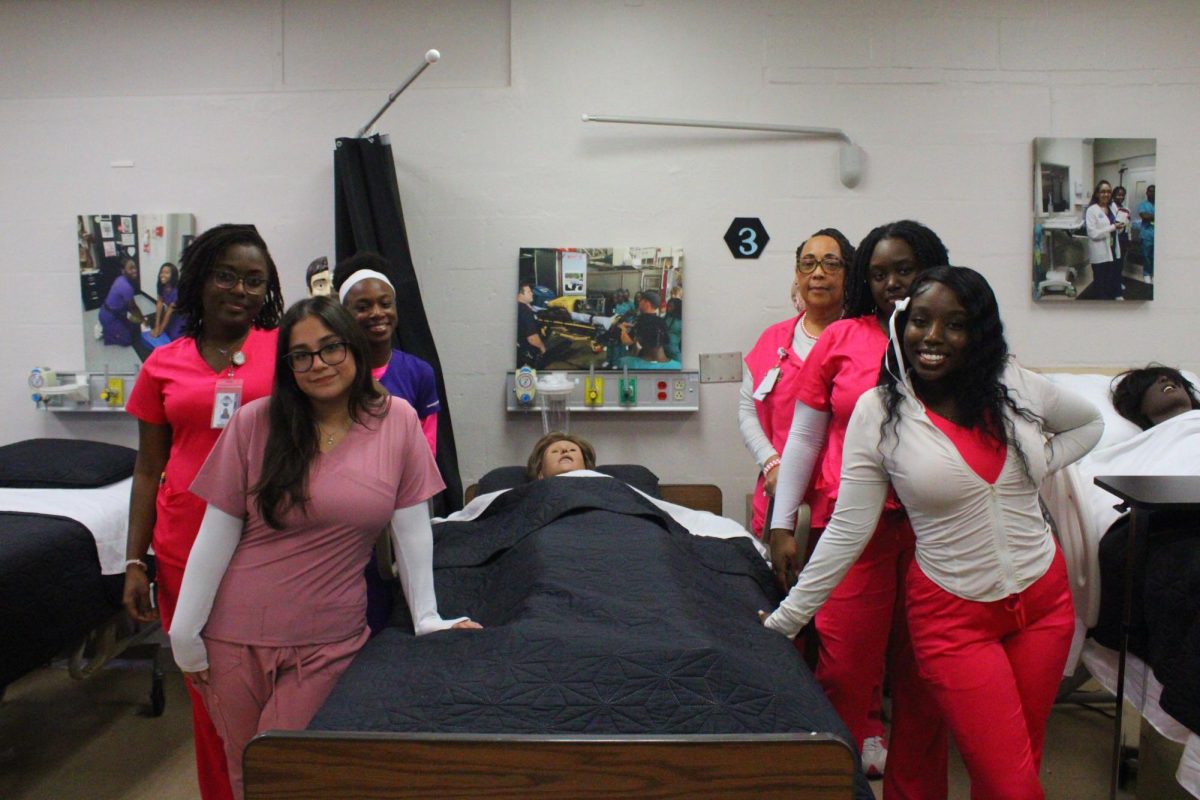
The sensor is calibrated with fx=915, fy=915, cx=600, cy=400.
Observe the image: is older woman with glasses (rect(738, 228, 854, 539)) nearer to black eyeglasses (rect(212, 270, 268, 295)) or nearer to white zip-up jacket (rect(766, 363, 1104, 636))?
white zip-up jacket (rect(766, 363, 1104, 636))

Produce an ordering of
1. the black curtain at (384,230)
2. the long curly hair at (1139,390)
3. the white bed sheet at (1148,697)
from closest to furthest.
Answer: the white bed sheet at (1148,697) → the long curly hair at (1139,390) → the black curtain at (384,230)

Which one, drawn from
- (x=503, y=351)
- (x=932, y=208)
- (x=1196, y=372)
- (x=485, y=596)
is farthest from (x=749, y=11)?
(x=485, y=596)

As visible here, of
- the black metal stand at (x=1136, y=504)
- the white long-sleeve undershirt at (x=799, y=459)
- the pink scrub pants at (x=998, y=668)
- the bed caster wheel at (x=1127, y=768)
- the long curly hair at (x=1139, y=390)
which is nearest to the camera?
the pink scrub pants at (x=998, y=668)

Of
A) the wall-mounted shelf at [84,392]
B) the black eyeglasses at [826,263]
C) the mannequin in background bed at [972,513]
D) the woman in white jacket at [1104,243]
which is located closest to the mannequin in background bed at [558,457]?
the black eyeglasses at [826,263]

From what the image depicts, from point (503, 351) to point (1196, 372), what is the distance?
8.78 feet

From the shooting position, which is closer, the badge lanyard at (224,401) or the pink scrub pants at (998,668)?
the pink scrub pants at (998,668)

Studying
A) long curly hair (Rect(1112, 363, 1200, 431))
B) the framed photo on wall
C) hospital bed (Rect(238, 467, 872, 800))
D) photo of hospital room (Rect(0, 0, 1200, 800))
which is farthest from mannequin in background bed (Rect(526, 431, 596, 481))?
long curly hair (Rect(1112, 363, 1200, 431))

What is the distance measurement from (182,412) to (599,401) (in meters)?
1.84

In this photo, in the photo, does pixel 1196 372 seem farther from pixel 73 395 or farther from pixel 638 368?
pixel 73 395

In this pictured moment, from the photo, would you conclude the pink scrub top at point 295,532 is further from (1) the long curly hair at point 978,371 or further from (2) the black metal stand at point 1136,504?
(2) the black metal stand at point 1136,504

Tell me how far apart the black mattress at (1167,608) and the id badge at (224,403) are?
2.00 m

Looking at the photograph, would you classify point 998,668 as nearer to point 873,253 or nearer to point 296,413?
point 873,253

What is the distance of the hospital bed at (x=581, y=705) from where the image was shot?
4.25ft

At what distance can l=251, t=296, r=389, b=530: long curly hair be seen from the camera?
5.40 ft
